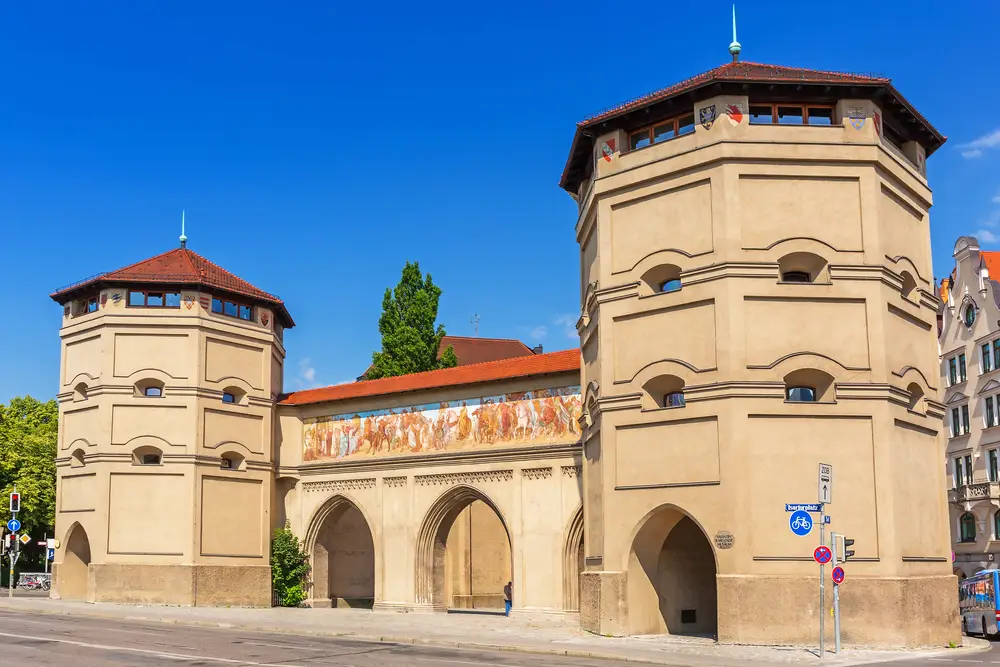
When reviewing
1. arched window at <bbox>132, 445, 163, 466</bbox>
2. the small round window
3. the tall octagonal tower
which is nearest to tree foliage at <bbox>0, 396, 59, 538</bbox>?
arched window at <bbox>132, 445, 163, 466</bbox>

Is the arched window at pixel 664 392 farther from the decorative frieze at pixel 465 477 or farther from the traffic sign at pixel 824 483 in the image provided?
the decorative frieze at pixel 465 477

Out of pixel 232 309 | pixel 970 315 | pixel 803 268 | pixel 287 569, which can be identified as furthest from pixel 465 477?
pixel 970 315

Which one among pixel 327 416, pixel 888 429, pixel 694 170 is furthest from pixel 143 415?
pixel 888 429

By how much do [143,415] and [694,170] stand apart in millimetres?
23629

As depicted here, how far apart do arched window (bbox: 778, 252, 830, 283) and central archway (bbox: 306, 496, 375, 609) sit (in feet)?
69.7

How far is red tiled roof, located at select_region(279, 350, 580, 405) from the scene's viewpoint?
3750 centimetres

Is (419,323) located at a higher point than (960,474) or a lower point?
higher

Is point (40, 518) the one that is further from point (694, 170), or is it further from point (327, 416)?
point (694, 170)

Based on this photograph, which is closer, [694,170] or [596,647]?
[596,647]

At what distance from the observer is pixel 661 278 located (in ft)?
97.8

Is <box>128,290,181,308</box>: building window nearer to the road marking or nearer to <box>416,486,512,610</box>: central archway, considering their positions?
<box>416,486,512,610</box>: central archway

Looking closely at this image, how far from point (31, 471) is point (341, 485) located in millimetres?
22689

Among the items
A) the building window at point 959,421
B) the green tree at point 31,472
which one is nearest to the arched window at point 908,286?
the building window at point 959,421

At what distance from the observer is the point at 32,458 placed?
5772 centimetres
